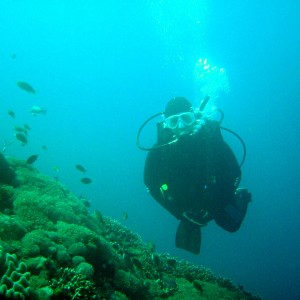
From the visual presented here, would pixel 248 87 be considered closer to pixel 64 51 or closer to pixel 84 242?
pixel 64 51

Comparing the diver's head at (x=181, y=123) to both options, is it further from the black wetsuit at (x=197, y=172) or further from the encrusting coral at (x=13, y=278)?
the encrusting coral at (x=13, y=278)

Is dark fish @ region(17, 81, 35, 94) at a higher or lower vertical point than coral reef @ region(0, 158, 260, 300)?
higher

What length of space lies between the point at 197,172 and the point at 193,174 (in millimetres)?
100

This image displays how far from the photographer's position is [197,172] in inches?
262

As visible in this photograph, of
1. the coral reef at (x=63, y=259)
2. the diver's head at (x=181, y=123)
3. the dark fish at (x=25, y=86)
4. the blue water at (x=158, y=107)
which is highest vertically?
the blue water at (x=158, y=107)

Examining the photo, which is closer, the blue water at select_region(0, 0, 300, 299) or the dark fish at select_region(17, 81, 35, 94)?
the dark fish at select_region(17, 81, 35, 94)

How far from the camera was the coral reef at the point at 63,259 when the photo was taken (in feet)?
12.4

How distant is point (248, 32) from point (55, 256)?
7832cm

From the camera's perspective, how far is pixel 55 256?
452 cm

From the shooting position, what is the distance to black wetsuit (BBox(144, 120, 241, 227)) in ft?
21.8

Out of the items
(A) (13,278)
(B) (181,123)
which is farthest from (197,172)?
(A) (13,278)

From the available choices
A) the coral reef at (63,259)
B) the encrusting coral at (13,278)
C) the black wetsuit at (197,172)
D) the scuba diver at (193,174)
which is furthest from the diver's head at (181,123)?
the encrusting coral at (13,278)

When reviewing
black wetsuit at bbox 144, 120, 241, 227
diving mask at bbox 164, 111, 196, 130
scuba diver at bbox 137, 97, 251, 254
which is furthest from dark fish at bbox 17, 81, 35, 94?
diving mask at bbox 164, 111, 196, 130

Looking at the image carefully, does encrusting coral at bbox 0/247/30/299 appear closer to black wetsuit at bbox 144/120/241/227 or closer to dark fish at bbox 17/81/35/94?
black wetsuit at bbox 144/120/241/227
